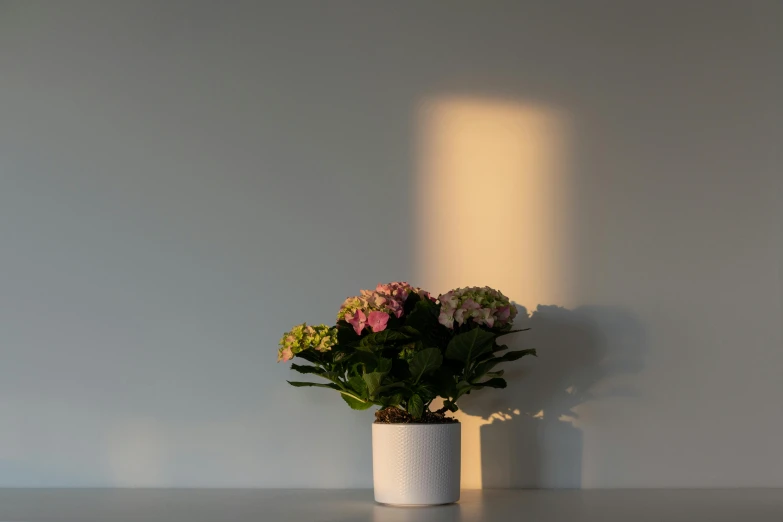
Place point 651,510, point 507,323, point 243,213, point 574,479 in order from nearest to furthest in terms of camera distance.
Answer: point 651,510 → point 507,323 → point 574,479 → point 243,213

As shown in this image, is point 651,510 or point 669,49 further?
point 669,49

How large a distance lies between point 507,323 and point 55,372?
2.79ft

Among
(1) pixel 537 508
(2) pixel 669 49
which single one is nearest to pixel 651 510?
(1) pixel 537 508

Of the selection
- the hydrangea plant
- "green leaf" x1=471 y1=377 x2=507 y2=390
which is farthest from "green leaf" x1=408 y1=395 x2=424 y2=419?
"green leaf" x1=471 y1=377 x2=507 y2=390

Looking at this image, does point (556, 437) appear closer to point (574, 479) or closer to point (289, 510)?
point (574, 479)

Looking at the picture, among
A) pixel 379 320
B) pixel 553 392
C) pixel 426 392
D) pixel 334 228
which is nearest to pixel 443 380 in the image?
pixel 426 392

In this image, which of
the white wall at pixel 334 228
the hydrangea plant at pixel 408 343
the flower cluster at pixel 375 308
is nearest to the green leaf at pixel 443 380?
the hydrangea plant at pixel 408 343

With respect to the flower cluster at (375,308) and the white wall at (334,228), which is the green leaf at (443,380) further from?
the white wall at (334,228)

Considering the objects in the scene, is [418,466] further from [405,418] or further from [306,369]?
[306,369]

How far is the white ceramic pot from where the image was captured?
47.9 inches

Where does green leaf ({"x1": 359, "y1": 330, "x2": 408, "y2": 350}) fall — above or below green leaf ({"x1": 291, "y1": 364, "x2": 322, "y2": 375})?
above

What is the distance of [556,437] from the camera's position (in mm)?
1409

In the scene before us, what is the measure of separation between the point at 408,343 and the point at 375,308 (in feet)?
0.25

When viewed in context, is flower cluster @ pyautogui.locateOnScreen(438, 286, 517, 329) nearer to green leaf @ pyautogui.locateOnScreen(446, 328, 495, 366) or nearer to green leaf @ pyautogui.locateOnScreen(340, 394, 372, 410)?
green leaf @ pyautogui.locateOnScreen(446, 328, 495, 366)
